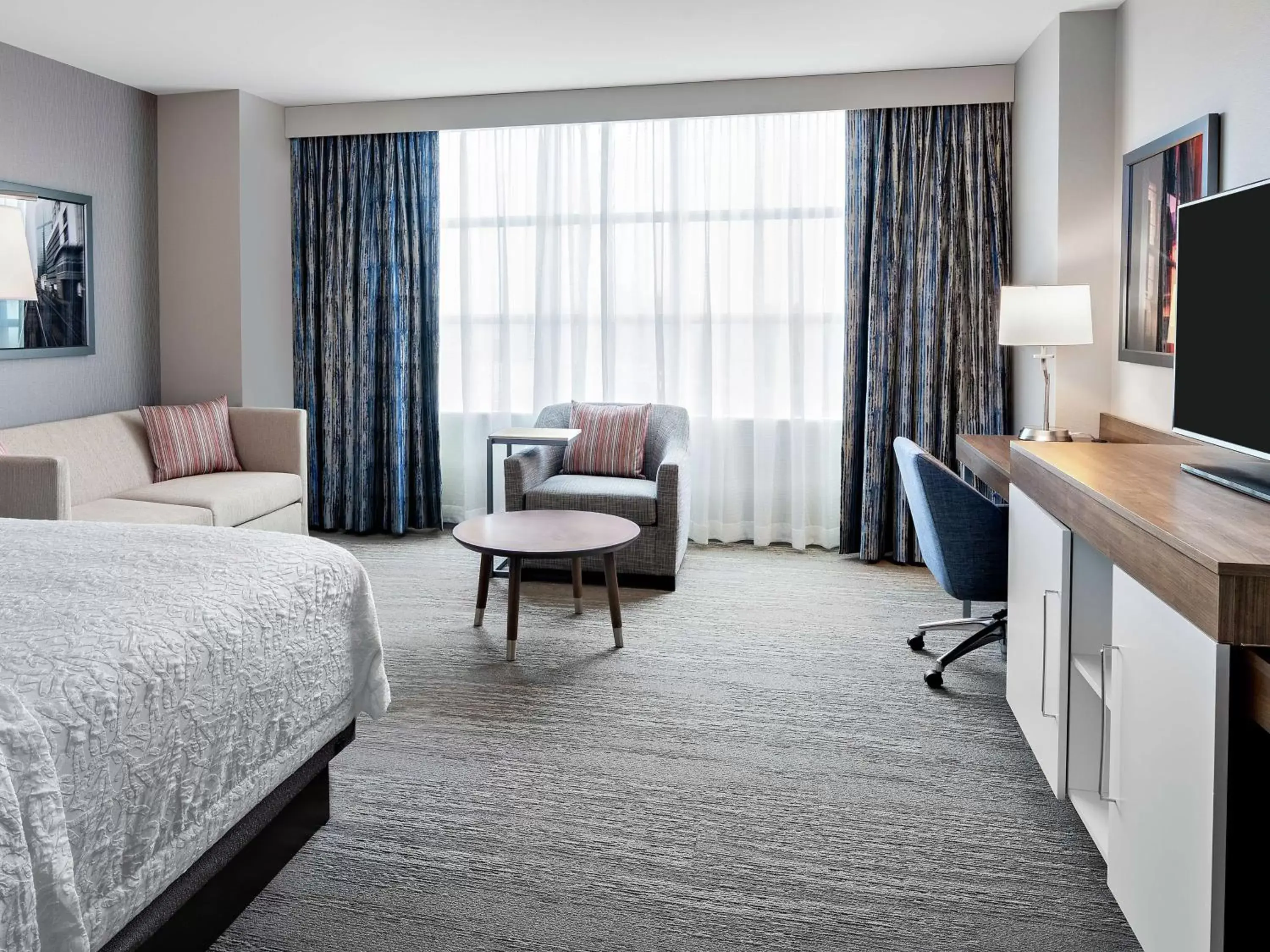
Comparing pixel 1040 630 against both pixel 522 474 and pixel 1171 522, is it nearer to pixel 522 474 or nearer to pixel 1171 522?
pixel 1171 522

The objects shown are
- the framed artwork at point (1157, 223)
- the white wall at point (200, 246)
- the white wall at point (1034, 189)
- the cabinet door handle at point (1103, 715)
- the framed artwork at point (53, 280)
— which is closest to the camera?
the cabinet door handle at point (1103, 715)

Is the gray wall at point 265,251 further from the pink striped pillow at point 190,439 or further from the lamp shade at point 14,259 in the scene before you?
the lamp shade at point 14,259

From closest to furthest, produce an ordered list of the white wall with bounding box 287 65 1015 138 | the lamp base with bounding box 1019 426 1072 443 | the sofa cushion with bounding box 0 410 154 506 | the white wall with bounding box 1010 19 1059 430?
the lamp base with bounding box 1019 426 1072 443 → the white wall with bounding box 1010 19 1059 430 → the sofa cushion with bounding box 0 410 154 506 → the white wall with bounding box 287 65 1015 138

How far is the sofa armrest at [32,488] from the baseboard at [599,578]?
1.96 metres

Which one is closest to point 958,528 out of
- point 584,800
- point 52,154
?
point 584,800

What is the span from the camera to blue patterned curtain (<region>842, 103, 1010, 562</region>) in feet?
16.3

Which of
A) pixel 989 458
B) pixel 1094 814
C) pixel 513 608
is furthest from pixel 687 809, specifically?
pixel 989 458

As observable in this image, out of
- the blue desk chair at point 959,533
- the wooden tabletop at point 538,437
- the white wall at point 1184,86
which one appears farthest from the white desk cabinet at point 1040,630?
the wooden tabletop at point 538,437

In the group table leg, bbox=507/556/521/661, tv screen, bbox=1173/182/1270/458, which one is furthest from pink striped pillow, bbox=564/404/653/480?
tv screen, bbox=1173/182/1270/458

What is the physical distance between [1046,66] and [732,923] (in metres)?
3.87

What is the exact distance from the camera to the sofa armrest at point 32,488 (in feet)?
11.8

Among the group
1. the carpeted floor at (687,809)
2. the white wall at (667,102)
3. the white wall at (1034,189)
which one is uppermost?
the white wall at (667,102)

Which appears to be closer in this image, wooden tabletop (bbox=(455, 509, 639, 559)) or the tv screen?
the tv screen

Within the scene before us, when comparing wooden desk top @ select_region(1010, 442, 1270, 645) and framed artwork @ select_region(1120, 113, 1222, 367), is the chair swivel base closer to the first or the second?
wooden desk top @ select_region(1010, 442, 1270, 645)
